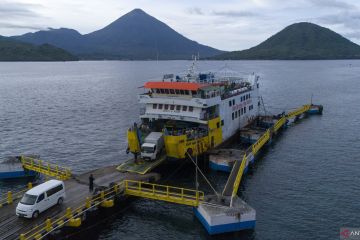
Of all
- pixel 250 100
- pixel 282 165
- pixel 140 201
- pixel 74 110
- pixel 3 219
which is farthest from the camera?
pixel 74 110

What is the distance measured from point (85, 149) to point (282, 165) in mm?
31483

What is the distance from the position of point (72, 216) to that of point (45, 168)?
14860 millimetres

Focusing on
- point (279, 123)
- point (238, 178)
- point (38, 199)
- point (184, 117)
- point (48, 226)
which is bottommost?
point (238, 178)

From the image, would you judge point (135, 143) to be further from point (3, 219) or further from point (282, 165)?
point (282, 165)

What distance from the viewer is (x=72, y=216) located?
29672mm

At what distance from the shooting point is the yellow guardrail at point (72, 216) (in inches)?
1064

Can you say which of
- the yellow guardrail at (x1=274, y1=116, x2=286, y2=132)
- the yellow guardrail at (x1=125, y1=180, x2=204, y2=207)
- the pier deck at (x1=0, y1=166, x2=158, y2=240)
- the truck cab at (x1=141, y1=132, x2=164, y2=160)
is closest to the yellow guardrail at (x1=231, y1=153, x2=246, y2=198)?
the yellow guardrail at (x1=125, y1=180, x2=204, y2=207)

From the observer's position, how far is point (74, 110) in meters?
99.2

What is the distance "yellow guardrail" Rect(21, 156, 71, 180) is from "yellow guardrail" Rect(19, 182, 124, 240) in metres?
7.26

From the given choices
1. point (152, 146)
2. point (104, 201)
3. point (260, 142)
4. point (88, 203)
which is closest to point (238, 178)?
point (152, 146)

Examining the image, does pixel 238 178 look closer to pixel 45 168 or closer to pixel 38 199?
pixel 38 199

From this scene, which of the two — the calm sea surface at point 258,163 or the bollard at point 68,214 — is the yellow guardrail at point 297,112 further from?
the bollard at point 68,214

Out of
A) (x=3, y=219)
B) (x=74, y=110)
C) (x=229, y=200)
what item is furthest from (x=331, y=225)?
(x=74, y=110)

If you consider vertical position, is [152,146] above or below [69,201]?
above
